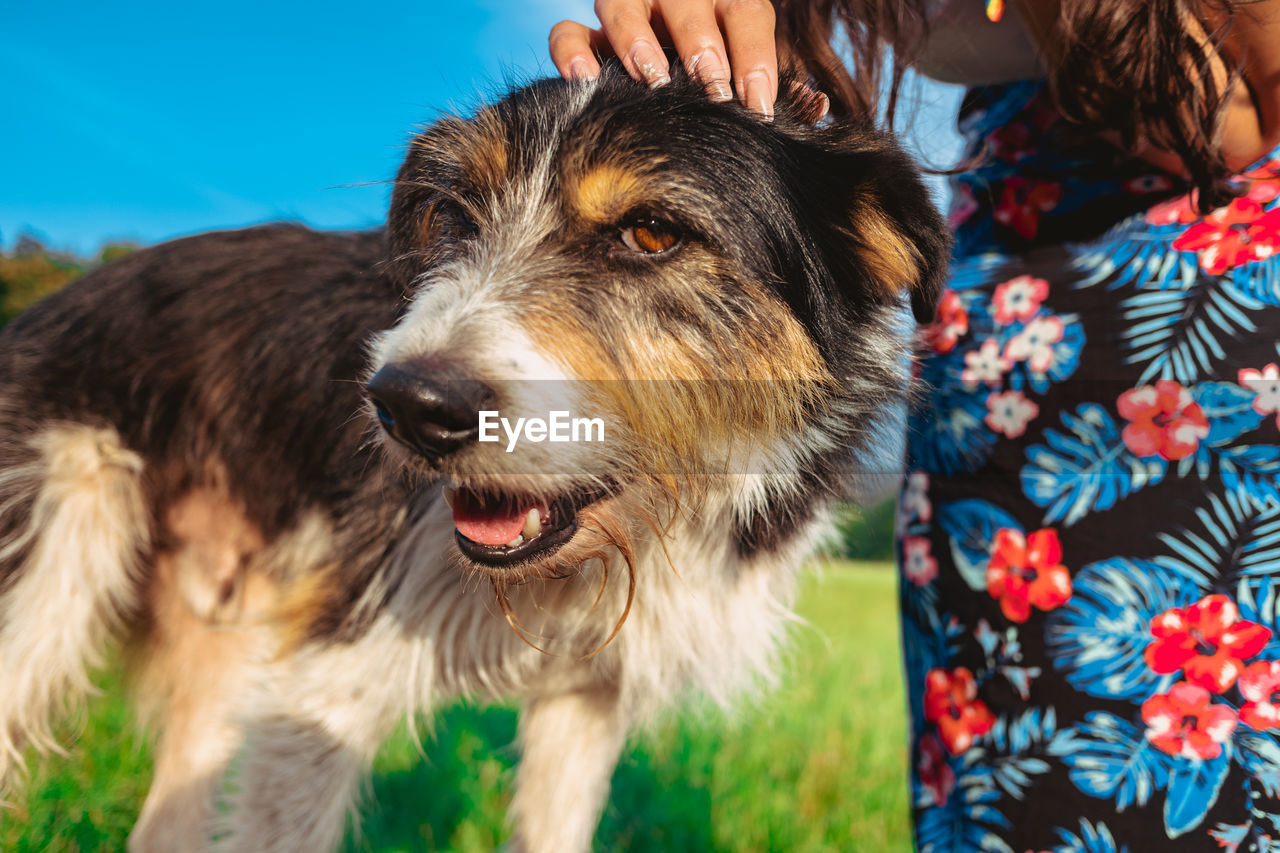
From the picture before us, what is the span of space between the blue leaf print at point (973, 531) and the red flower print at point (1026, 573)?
2cm

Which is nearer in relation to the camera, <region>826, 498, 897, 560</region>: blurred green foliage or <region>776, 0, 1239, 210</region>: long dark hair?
<region>776, 0, 1239, 210</region>: long dark hair

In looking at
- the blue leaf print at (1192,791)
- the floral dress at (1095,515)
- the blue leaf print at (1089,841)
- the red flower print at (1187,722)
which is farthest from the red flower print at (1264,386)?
the blue leaf print at (1089,841)

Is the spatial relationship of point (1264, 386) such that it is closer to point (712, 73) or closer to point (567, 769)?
point (712, 73)

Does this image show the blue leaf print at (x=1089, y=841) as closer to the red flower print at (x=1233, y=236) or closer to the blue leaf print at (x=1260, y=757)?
the blue leaf print at (x=1260, y=757)

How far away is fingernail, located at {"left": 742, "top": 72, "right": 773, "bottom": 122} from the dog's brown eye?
34 centimetres

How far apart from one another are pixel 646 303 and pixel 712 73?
0.55 metres

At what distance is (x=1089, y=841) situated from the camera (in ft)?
6.19

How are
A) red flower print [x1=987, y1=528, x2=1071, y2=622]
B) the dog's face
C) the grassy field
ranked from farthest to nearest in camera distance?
the grassy field < red flower print [x1=987, y1=528, x2=1071, y2=622] < the dog's face

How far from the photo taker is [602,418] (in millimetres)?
1761

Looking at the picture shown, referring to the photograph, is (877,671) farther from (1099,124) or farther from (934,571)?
(1099,124)

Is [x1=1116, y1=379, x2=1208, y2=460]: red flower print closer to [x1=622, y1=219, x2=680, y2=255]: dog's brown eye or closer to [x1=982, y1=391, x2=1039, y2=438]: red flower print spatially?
[x1=982, y1=391, x2=1039, y2=438]: red flower print

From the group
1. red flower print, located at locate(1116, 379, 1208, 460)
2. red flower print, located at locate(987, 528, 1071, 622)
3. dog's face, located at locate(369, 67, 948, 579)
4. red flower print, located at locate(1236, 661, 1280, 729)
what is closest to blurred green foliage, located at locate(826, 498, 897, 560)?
dog's face, located at locate(369, 67, 948, 579)

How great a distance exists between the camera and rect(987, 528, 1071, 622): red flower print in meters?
2.01

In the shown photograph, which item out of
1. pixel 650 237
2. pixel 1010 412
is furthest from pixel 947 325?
pixel 650 237
